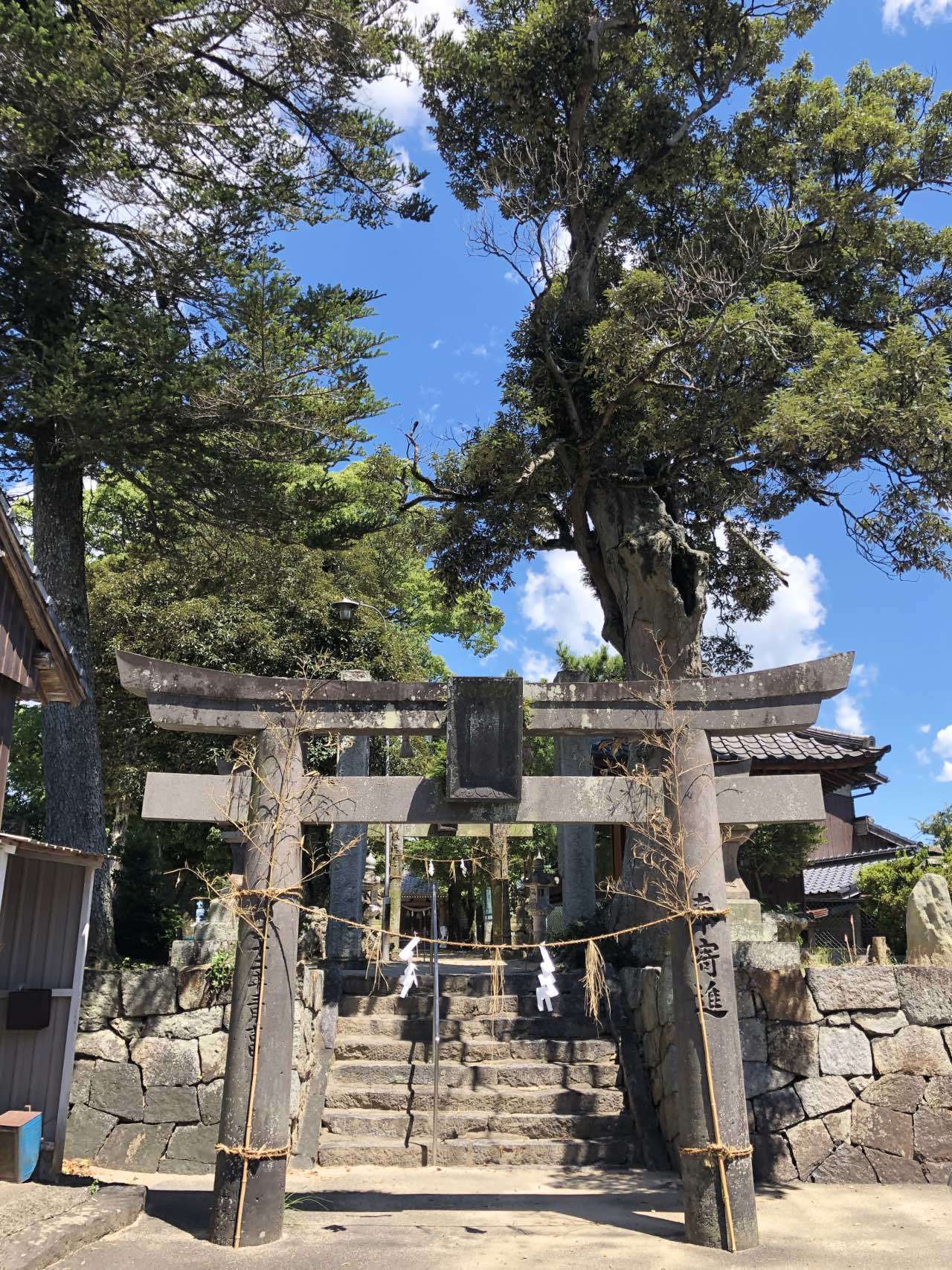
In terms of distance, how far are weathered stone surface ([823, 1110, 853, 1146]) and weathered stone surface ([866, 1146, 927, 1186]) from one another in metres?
0.19

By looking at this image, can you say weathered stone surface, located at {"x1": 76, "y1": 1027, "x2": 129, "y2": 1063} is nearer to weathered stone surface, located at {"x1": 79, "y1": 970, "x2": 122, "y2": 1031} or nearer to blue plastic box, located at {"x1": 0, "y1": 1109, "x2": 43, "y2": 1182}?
weathered stone surface, located at {"x1": 79, "y1": 970, "x2": 122, "y2": 1031}

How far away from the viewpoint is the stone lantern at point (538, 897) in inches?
661

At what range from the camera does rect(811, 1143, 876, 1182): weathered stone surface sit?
23.0 feet

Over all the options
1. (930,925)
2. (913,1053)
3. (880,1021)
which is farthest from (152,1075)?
(930,925)

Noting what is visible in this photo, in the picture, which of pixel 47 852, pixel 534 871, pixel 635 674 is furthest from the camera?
pixel 534 871

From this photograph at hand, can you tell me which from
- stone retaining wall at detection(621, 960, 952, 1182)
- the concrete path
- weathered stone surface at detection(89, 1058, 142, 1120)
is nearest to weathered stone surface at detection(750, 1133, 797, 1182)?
stone retaining wall at detection(621, 960, 952, 1182)

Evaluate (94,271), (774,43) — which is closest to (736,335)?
(774,43)

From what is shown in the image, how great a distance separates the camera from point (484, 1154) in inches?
309

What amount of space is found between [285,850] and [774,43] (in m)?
11.8

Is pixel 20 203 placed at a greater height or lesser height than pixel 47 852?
greater

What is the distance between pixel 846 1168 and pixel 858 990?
1350 millimetres

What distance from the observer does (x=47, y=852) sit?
6.65 meters

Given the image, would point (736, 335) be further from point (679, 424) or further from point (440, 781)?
point (440, 781)

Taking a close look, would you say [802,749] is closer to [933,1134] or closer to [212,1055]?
[933,1134]
